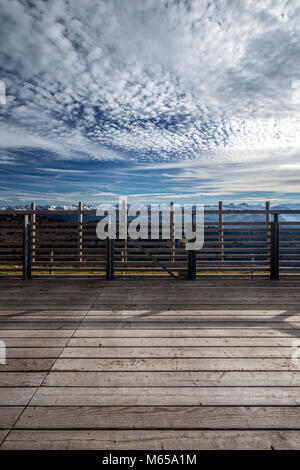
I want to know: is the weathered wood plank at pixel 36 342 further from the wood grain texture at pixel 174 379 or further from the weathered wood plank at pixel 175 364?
the wood grain texture at pixel 174 379

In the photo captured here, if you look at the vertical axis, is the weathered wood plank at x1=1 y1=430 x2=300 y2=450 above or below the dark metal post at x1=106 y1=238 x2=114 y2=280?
below

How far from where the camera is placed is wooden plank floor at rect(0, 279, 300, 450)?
52.2 inches

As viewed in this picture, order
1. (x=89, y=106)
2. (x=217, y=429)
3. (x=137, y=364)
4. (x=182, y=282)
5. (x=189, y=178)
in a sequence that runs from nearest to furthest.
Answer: (x=217, y=429)
(x=137, y=364)
(x=182, y=282)
(x=89, y=106)
(x=189, y=178)

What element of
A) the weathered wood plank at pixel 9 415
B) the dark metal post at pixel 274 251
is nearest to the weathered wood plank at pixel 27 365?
the weathered wood plank at pixel 9 415

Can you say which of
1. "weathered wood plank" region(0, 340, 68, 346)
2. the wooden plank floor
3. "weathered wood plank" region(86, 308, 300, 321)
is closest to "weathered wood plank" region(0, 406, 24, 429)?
the wooden plank floor

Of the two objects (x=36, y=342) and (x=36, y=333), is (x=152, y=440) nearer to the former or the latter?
(x=36, y=342)

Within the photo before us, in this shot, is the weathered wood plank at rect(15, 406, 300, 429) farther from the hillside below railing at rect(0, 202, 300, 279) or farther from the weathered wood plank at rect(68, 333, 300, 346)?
the hillside below railing at rect(0, 202, 300, 279)

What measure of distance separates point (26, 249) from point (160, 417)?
4.67 meters

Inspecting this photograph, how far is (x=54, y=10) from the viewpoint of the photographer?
4223 mm

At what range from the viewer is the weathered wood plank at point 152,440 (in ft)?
4.09

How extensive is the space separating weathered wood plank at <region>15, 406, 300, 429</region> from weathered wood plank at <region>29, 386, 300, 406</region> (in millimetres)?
43

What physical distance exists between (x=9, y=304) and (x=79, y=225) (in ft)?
7.89
